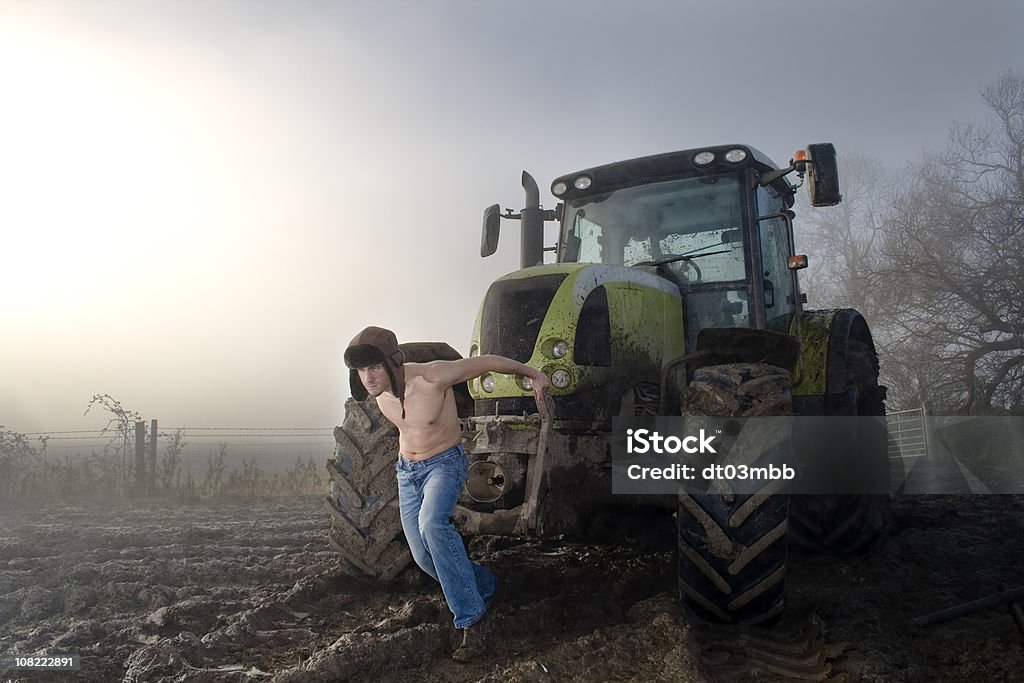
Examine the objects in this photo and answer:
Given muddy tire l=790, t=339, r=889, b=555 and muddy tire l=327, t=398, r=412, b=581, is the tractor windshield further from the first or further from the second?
muddy tire l=327, t=398, r=412, b=581

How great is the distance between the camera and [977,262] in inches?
587

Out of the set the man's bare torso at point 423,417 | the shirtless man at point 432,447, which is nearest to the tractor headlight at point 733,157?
the shirtless man at point 432,447

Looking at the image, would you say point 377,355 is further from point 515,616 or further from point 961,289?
point 961,289

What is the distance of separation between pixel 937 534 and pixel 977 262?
11.0 meters

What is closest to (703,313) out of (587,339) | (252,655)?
(587,339)

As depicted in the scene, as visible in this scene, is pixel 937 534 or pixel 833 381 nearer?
pixel 833 381

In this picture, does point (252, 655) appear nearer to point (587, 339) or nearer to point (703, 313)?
point (587, 339)

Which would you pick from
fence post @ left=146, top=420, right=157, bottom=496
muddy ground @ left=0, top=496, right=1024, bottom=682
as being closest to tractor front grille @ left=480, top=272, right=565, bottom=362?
muddy ground @ left=0, top=496, right=1024, bottom=682

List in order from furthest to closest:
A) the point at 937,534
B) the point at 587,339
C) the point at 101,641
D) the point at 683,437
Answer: the point at 937,534 → the point at 587,339 → the point at 683,437 → the point at 101,641

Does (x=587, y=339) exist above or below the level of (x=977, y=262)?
below

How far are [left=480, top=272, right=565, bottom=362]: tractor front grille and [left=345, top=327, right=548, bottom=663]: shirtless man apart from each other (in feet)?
2.89

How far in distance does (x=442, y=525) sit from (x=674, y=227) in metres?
3.00

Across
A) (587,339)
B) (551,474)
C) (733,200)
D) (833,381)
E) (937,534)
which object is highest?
(733,200)
